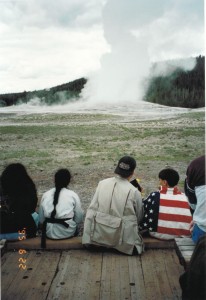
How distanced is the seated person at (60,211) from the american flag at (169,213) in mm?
587

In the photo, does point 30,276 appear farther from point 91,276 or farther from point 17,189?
point 17,189

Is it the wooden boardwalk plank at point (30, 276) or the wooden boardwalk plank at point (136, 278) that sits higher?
the wooden boardwalk plank at point (30, 276)

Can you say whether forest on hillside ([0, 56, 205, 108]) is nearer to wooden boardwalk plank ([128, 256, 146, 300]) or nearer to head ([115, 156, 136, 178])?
head ([115, 156, 136, 178])

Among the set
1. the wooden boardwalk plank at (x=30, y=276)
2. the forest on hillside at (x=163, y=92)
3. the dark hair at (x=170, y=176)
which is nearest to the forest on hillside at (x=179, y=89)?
the forest on hillside at (x=163, y=92)

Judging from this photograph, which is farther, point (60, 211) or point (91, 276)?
point (60, 211)

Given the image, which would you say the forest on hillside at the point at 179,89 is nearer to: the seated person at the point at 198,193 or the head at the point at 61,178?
the head at the point at 61,178

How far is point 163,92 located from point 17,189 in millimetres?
9775

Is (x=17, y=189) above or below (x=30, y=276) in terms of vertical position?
above

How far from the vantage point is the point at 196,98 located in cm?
1037

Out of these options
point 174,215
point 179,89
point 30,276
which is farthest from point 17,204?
point 179,89

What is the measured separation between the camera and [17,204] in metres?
2.67

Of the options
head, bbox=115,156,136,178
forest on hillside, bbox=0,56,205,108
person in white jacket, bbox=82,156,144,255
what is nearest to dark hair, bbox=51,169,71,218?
person in white jacket, bbox=82,156,144,255

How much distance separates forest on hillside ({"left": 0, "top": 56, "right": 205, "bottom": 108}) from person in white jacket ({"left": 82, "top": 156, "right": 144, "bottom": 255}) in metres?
6.23

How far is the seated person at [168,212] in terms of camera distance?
8.39 feet
